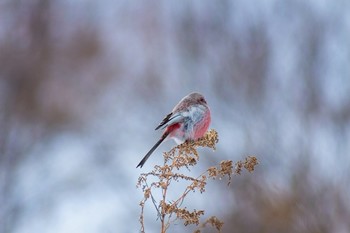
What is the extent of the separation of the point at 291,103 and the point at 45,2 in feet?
16.2

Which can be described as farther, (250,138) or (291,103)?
(291,103)

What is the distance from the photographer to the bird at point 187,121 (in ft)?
15.3

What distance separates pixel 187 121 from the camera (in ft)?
16.2

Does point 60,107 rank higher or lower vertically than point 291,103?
higher

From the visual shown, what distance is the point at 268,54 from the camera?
1422 centimetres

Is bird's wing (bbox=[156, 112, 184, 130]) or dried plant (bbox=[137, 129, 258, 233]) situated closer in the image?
dried plant (bbox=[137, 129, 258, 233])

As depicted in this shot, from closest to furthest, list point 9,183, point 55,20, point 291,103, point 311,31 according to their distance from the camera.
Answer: point 9,183 → point 291,103 → point 311,31 → point 55,20

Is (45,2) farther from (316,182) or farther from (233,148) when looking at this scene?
(316,182)

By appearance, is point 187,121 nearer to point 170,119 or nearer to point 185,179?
point 170,119

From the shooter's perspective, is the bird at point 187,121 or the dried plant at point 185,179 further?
the bird at point 187,121

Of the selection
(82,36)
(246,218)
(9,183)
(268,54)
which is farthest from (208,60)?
(9,183)

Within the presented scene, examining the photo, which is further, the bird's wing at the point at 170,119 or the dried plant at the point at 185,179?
the bird's wing at the point at 170,119

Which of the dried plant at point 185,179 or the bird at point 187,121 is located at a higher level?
the bird at point 187,121

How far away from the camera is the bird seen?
4655 mm
